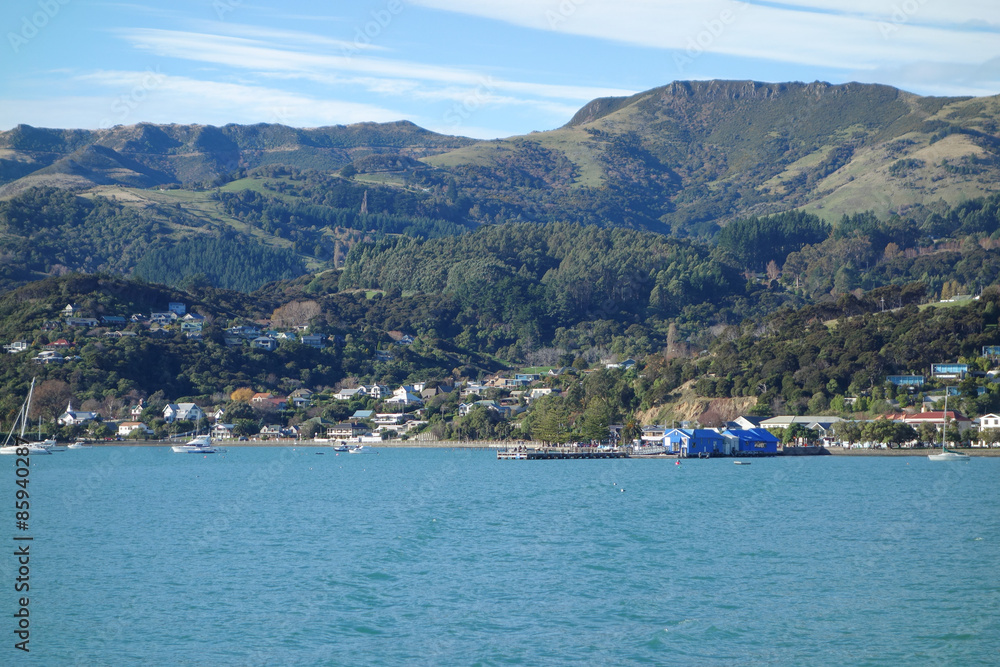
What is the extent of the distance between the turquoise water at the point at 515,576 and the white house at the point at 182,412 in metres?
53.9

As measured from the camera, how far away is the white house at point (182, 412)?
4220 inches

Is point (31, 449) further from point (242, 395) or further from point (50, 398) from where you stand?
point (242, 395)

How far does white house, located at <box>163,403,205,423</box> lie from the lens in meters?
107

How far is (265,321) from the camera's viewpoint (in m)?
154

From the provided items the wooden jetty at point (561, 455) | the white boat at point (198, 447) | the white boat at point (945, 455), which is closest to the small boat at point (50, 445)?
the white boat at point (198, 447)

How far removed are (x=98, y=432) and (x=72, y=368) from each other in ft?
28.1

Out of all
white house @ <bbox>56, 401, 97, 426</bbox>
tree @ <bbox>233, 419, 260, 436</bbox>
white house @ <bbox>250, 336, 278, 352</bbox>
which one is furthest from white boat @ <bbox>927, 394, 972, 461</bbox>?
white house @ <bbox>250, 336, 278, 352</bbox>

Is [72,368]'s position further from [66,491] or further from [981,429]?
[981,429]

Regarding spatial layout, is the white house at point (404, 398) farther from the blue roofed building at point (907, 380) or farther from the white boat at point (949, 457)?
the white boat at point (949, 457)

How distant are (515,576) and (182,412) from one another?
86.6 metres

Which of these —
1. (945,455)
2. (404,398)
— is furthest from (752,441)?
(404,398)

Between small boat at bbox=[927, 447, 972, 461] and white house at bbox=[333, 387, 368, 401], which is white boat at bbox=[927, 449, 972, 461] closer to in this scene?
small boat at bbox=[927, 447, 972, 461]

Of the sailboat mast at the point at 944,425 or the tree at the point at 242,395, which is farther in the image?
the tree at the point at 242,395

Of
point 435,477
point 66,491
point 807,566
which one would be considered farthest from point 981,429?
point 66,491
